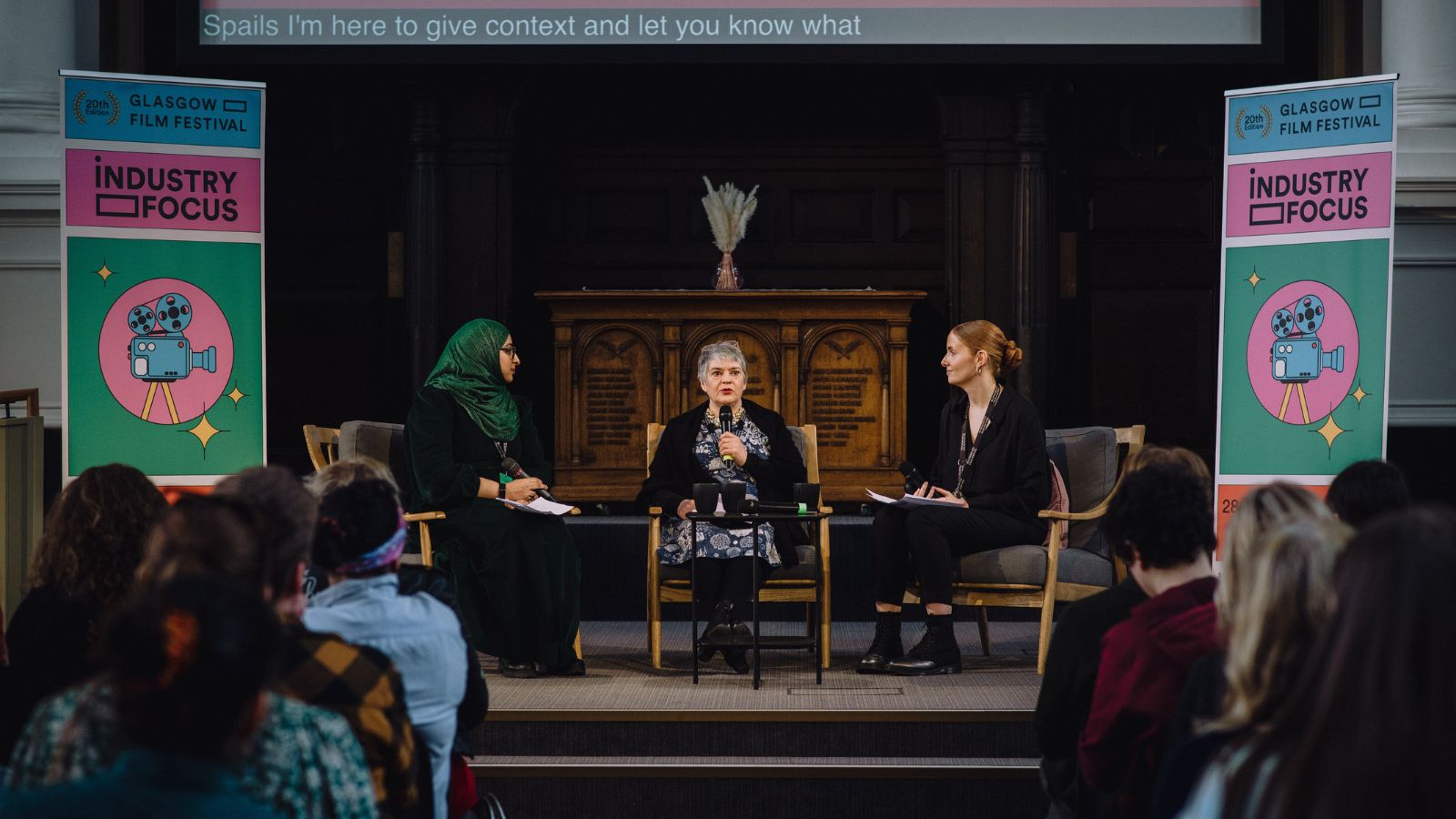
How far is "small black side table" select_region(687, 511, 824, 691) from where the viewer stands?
4211 millimetres

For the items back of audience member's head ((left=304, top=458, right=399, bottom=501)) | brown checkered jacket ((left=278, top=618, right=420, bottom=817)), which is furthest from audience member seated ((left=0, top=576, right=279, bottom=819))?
back of audience member's head ((left=304, top=458, right=399, bottom=501))

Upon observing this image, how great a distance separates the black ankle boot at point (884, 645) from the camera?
4.45 m

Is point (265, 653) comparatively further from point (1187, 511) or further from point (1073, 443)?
A: point (1073, 443)

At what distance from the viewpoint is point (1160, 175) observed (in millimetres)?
6738

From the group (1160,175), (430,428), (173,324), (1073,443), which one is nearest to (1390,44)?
(1160,175)

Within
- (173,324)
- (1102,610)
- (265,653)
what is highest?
(173,324)

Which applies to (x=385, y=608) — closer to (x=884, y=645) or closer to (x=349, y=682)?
(x=349, y=682)

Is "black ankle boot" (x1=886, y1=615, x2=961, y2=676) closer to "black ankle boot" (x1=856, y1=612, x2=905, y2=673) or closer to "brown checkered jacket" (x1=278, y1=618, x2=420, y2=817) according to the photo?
"black ankle boot" (x1=856, y1=612, x2=905, y2=673)

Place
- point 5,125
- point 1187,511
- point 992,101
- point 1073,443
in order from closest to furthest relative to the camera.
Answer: point 1187,511 < point 1073,443 < point 5,125 < point 992,101

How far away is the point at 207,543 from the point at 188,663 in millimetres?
428

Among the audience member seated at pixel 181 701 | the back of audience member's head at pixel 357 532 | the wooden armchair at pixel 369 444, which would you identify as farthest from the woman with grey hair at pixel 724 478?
the audience member seated at pixel 181 701

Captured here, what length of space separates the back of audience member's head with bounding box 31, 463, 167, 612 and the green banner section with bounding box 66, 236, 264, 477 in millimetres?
2324

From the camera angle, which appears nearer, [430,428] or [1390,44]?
[430,428]

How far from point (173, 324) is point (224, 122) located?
680 millimetres
